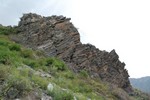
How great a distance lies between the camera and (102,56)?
42.9 metres

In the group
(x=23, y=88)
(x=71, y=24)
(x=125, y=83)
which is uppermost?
(x=71, y=24)

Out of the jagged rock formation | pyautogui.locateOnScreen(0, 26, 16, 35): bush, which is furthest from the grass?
Answer: pyautogui.locateOnScreen(0, 26, 16, 35): bush

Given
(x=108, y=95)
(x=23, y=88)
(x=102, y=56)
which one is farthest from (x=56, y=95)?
(x=102, y=56)

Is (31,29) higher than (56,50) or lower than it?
higher

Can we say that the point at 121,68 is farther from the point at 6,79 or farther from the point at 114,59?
the point at 6,79

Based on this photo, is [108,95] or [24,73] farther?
[108,95]

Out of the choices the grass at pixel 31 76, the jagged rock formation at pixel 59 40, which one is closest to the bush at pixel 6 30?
the jagged rock formation at pixel 59 40

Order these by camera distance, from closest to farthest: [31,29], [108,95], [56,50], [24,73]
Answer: [24,73] → [108,95] → [56,50] → [31,29]

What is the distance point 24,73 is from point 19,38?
19875 millimetres

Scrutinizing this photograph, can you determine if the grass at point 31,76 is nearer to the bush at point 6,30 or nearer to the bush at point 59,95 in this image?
the bush at point 59,95

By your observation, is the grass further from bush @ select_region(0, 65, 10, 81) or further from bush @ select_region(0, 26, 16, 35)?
bush @ select_region(0, 26, 16, 35)

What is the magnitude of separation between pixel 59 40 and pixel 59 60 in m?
7.00

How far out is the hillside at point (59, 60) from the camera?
18.4 meters

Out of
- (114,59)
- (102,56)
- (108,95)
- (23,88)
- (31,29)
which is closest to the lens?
(23,88)
